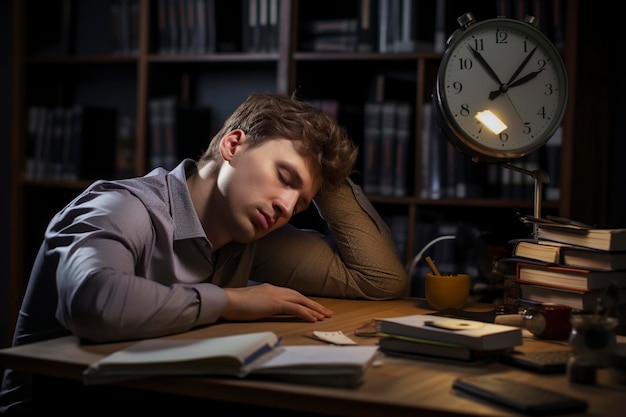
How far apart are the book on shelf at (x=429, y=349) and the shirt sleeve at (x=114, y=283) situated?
32 cm

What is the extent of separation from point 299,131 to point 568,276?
0.62m

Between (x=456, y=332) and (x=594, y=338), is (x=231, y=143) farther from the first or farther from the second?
(x=594, y=338)

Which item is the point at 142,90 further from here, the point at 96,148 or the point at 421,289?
Result: the point at 421,289

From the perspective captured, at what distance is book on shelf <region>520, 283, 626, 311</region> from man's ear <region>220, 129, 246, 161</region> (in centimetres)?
66

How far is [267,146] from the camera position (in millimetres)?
1780

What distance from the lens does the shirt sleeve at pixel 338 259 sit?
1.94m

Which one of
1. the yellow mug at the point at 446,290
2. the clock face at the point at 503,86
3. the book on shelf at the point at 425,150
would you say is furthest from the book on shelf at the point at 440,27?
the yellow mug at the point at 446,290

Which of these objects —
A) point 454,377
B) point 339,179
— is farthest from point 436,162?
point 454,377

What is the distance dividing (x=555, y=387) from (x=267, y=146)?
0.84 m

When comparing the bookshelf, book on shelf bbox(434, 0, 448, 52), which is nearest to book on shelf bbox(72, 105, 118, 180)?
the bookshelf

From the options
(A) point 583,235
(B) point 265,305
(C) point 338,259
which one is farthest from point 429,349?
(C) point 338,259

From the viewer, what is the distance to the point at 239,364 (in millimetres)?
1156

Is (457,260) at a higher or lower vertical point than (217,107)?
lower

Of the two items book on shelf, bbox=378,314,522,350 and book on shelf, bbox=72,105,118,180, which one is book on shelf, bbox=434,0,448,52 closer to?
book on shelf, bbox=72,105,118,180
